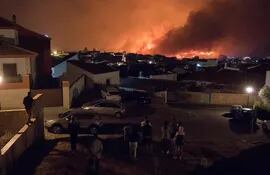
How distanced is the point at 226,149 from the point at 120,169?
24.7 ft

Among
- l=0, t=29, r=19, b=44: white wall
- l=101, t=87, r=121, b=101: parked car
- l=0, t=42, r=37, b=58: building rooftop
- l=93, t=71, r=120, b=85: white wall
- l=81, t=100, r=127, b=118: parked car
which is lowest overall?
l=81, t=100, r=127, b=118: parked car

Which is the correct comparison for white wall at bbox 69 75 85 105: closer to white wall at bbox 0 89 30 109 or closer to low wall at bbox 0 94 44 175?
white wall at bbox 0 89 30 109

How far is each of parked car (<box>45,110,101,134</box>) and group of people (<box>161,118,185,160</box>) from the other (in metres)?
5.64

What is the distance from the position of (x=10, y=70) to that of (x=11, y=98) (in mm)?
4876

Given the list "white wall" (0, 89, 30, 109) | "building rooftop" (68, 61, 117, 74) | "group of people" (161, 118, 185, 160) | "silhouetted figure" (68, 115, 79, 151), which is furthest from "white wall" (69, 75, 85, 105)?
"group of people" (161, 118, 185, 160)

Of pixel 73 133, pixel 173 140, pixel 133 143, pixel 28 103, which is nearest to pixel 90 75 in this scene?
pixel 28 103

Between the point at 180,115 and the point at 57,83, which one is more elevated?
the point at 57,83

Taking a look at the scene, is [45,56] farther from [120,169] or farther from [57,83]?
[120,169]

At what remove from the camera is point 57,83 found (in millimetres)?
37250

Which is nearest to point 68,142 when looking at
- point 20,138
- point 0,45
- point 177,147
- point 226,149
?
point 20,138

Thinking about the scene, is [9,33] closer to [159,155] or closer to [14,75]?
[14,75]

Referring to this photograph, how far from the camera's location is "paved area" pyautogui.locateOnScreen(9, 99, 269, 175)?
51.2 feet

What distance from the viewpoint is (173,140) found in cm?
1802

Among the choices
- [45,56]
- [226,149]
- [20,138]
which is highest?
[45,56]
